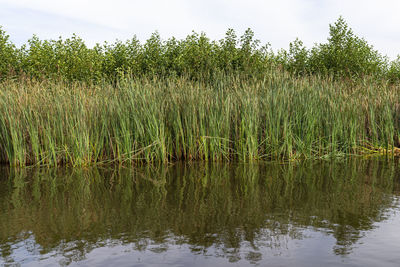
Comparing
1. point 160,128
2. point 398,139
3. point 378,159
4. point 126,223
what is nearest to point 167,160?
point 160,128

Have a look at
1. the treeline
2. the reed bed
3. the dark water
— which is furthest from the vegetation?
the treeline

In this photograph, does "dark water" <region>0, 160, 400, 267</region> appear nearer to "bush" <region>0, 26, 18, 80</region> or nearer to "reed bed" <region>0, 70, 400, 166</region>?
"reed bed" <region>0, 70, 400, 166</region>

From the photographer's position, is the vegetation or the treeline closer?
the vegetation

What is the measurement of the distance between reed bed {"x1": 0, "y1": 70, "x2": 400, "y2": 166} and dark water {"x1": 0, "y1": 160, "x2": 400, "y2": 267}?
2.67 ft

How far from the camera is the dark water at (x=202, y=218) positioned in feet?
9.84

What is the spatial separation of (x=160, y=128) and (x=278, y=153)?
89.7 inches

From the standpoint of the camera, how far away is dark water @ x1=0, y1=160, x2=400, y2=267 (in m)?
3.00

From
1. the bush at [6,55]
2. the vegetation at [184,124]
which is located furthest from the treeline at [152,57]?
the vegetation at [184,124]

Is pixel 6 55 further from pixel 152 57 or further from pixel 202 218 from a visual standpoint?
pixel 202 218

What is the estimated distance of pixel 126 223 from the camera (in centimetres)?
384

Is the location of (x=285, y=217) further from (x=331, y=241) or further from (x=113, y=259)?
(x=113, y=259)

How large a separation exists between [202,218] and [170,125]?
148 inches

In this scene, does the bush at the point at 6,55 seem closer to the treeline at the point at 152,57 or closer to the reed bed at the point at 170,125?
the treeline at the point at 152,57

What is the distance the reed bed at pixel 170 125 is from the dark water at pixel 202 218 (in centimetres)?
81
